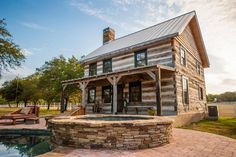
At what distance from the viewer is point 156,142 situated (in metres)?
5.36

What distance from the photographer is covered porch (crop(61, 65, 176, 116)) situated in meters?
11.0

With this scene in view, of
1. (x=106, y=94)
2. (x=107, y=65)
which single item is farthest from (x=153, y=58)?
(x=106, y=94)

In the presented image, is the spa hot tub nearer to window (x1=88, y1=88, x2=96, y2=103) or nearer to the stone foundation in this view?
the stone foundation

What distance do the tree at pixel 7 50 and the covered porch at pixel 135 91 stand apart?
36.0 ft

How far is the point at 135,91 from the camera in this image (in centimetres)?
1380

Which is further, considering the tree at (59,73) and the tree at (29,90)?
the tree at (29,90)

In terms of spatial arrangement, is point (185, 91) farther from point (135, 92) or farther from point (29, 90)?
point (29, 90)

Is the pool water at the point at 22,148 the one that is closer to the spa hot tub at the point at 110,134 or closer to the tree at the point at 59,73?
the spa hot tub at the point at 110,134

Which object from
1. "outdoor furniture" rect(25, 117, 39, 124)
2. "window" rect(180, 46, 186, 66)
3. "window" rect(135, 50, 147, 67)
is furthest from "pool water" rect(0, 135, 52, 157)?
"window" rect(180, 46, 186, 66)

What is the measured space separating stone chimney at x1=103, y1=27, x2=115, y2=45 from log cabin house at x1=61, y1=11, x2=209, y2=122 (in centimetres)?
457

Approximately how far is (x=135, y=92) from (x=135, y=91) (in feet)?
0.24

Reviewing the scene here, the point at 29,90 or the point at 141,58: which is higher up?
the point at 141,58

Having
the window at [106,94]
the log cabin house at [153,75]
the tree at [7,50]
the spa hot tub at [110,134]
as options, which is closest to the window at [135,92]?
the log cabin house at [153,75]

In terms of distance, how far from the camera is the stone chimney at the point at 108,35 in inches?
831
